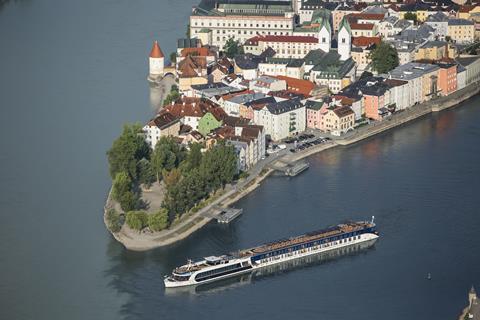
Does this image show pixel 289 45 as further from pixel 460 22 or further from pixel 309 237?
pixel 309 237

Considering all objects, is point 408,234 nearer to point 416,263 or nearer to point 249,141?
point 416,263

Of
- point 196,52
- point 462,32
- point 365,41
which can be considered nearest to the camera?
point 196,52

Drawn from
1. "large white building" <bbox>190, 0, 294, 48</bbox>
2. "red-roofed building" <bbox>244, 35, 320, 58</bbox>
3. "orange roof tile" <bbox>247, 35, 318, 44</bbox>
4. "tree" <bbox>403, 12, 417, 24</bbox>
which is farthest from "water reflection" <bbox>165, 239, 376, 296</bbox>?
"tree" <bbox>403, 12, 417, 24</bbox>

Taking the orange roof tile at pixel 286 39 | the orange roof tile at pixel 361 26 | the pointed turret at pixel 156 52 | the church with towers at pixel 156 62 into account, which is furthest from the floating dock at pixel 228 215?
the orange roof tile at pixel 361 26

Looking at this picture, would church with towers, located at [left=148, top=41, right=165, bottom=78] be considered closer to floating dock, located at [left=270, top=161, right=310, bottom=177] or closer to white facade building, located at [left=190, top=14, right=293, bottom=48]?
white facade building, located at [left=190, top=14, right=293, bottom=48]

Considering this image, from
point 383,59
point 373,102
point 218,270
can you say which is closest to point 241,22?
point 383,59
